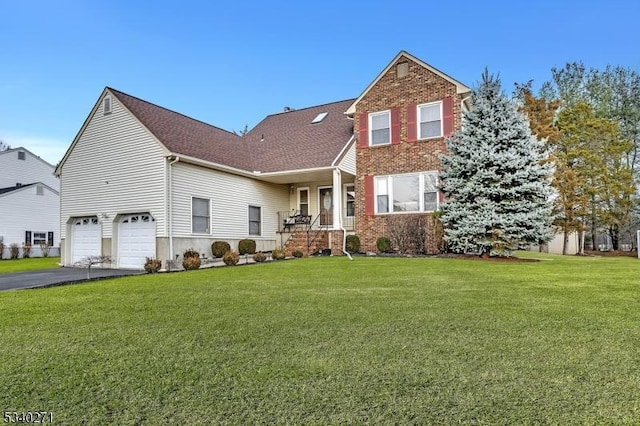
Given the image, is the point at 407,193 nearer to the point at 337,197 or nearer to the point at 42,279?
the point at 337,197

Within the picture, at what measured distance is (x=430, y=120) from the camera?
55.4 feet

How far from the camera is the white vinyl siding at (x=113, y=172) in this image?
15250mm

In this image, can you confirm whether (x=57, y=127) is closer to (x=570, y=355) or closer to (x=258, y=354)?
(x=258, y=354)

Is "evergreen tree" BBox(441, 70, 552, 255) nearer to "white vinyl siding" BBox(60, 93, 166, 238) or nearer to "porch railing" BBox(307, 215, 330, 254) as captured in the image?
"porch railing" BBox(307, 215, 330, 254)

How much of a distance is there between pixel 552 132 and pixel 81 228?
77.2 feet

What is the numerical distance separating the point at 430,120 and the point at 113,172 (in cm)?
1278

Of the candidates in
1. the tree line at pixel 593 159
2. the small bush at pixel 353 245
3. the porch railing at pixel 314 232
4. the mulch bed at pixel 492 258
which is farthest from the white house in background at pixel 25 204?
the tree line at pixel 593 159

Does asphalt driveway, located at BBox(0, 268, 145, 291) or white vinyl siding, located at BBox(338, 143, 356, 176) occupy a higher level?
white vinyl siding, located at BBox(338, 143, 356, 176)

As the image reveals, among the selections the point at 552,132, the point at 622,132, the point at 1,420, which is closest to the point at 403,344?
the point at 1,420

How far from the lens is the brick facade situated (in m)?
16.6

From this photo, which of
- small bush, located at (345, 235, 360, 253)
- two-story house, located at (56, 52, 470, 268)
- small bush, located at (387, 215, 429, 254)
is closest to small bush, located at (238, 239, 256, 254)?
two-story house, located at (56, 52, 470, 268)

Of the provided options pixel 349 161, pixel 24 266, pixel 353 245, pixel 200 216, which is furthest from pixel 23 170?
pixel 353 245

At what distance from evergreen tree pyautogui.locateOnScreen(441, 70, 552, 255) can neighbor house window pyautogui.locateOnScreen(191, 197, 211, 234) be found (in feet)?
29.9

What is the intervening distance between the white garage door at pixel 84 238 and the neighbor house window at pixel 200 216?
13.4ft
